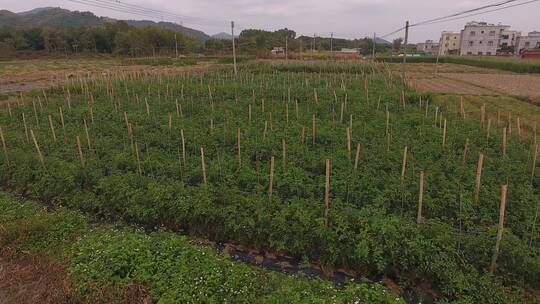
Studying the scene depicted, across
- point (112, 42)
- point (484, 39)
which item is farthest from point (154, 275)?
point (484, 39)

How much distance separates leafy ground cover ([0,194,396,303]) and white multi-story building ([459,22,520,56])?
99586 mm

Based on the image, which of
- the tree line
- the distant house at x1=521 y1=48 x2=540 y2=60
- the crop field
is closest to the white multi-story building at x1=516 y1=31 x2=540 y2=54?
the distant house at x1=521 y1=48 x2=540 y2=60

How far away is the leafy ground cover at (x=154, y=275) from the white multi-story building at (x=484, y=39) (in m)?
99.6

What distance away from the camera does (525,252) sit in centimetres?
447

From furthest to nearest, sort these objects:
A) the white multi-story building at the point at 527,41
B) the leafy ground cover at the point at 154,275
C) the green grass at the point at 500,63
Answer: the white multi-story building at the point at 527,41 < the green grass at the point at 500,63 < the leafy ground cover at the point at 154,275

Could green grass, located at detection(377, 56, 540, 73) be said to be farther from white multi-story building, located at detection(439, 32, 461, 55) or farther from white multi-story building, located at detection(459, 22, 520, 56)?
white multi-story building, located at detection(439, 32, 461, 55)

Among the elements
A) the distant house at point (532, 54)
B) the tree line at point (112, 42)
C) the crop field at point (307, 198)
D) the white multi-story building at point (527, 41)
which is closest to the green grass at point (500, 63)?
the distant house at point (532, 54)

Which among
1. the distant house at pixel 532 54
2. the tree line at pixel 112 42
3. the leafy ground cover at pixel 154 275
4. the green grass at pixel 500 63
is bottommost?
the leafy ground cover at pixel 154 275

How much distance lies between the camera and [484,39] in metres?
85.7

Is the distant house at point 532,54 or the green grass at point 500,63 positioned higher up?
the distant house at point 532,54

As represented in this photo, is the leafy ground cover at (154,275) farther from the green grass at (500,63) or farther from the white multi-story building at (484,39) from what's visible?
the white multi-story building at (484,39)

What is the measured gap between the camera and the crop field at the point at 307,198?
446cm

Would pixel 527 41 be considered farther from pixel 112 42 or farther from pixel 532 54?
pixel 112 42

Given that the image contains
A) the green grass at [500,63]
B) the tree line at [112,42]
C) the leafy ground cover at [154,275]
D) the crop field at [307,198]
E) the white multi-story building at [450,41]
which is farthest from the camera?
the white multi-story building at [450,41]
